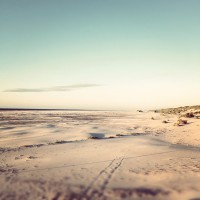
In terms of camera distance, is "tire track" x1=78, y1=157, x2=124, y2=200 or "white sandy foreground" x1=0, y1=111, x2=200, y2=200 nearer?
"tire track" x1=78, y1=157, x2=124, y2=200

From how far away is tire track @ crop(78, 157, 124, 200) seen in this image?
6.58 m

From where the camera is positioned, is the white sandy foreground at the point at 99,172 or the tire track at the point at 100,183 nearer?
the tire track at the point at 100,183

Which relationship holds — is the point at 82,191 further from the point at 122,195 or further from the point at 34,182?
the point at 34,182

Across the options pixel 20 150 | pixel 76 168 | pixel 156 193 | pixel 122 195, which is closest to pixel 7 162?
pixel 20 150

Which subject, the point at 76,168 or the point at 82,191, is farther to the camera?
the point at 76,168

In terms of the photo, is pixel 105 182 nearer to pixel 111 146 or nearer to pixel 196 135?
pixel 111 146

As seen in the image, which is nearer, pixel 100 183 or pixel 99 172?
pixel 100 183

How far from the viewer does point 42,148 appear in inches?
523

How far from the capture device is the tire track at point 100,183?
6584 mm

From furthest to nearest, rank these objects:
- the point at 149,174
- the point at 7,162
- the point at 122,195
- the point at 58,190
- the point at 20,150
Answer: the point at 20,150, the point at 7,162, the point at 149,174, the point at 58,190, the point at 122,195

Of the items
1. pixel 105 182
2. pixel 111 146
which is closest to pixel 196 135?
pixel 111 146

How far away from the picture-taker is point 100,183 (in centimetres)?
746

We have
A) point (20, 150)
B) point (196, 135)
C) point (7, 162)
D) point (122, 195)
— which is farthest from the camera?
point (196, 135)

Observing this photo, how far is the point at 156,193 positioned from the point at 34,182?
12.6 feet
